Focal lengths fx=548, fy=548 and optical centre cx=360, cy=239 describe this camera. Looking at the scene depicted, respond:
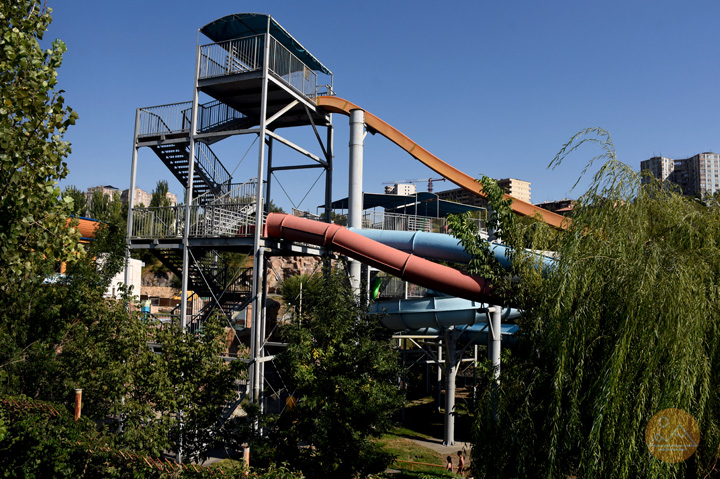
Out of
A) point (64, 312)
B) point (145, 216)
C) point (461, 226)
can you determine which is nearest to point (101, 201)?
point (145, 216)

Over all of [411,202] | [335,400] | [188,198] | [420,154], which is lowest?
[335,400]

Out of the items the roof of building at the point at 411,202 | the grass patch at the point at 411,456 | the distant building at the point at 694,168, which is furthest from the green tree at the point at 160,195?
the distant building at the point at 694,168

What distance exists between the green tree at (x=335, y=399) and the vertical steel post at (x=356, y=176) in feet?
20.7

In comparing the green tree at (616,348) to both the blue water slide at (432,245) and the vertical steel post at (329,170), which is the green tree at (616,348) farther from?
the vertical steel post at (329,170)

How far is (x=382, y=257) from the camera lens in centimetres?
1638

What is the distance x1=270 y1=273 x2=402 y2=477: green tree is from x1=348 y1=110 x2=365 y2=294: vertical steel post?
20.7 ft

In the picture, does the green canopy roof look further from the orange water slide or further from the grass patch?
the grass patch

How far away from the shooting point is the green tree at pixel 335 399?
11.9 m

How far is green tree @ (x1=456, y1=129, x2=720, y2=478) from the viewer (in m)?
6.76

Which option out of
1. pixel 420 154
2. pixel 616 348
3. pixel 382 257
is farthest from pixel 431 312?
pixel 616 348

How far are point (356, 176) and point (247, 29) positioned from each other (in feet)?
21.4

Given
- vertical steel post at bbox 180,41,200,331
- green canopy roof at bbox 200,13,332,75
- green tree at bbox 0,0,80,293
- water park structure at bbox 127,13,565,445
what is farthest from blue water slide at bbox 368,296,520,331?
green tree at bbox 0,0,80,293

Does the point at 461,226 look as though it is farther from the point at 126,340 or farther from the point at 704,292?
the point at 126,340

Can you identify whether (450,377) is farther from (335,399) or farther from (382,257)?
(335,399)
